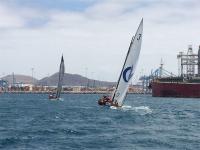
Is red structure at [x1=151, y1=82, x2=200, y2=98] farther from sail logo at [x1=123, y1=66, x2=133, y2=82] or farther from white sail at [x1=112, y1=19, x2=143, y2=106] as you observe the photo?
sail logo at [x1=123, y1=66, x2=133, y2=82]

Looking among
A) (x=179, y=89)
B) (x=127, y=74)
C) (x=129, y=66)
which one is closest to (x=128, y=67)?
(x=129, y=66)

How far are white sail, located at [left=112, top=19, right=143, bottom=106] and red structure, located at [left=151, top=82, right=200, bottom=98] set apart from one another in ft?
364

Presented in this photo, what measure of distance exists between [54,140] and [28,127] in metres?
11.3

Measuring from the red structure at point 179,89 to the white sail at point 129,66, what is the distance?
364 feet

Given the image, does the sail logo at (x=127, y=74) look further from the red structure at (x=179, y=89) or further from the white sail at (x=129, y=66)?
the red structure at (x=179, y=89)

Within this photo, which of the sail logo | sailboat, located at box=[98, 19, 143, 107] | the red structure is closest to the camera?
sailboat, located at box=[98, 19, 143, 107]

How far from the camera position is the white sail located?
75.9 m

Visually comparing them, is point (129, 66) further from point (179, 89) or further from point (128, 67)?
point (179, 89)

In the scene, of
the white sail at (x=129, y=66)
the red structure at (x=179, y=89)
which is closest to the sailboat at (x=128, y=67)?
the white sail at (x=129, y=66)

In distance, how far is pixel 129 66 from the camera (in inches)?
3049

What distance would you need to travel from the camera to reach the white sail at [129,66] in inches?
2990

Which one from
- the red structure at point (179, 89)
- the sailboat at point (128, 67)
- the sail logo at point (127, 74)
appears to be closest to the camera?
the sailboat at point (128, 67)

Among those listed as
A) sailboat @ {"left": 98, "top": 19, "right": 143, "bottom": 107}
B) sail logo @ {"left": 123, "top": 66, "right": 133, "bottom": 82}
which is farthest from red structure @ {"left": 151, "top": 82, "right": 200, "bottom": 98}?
sail logo @ {"left": 123, "top": 66, "right": 133, "bottom": 82}

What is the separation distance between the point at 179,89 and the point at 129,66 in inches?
4517
